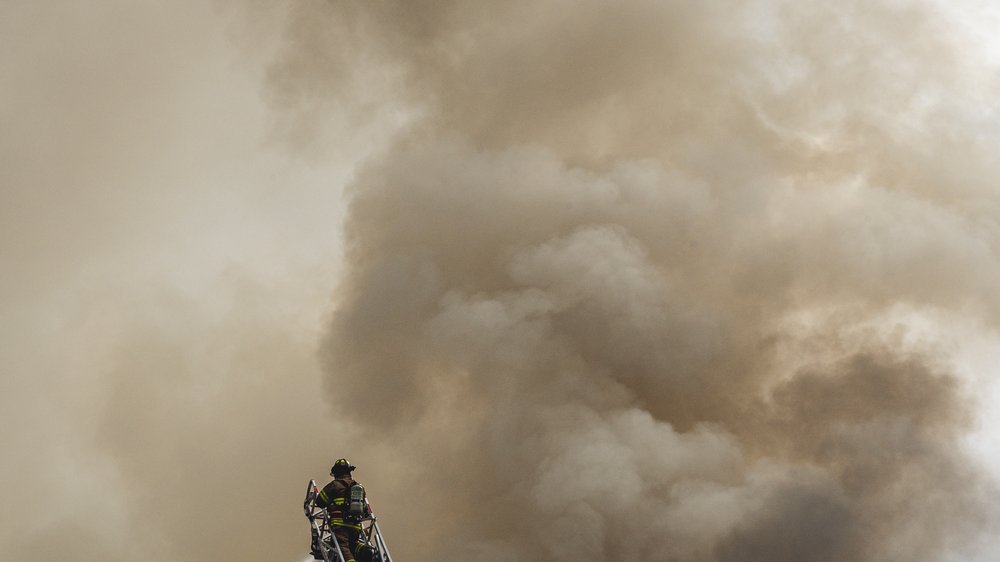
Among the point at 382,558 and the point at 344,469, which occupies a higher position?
the point at 344,469

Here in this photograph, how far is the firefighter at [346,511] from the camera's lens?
17922 millimetres

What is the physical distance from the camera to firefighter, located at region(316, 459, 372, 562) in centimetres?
1792

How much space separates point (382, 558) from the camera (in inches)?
714

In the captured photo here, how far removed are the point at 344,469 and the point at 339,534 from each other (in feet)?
4.06

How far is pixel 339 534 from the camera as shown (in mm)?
18016

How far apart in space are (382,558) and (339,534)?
0.92 metres

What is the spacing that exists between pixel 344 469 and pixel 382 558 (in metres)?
1.81

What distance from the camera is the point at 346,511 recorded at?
59.6 feet
